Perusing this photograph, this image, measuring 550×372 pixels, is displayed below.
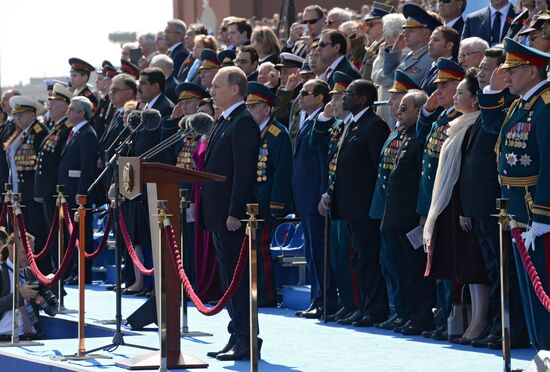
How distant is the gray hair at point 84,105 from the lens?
614 inches

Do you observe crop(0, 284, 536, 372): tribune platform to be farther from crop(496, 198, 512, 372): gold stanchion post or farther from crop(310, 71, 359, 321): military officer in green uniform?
crop(496, 198, 512, 372): gold stanchion post

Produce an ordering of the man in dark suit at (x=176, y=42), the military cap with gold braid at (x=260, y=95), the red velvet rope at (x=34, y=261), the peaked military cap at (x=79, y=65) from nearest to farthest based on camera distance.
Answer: the red velvet rope at (x=34, y=261) → the military cap with gold braid at (x=260, y=95) → the peaked military cap at (x=79, y=65) → the man in dark suit at (x=176, y=42)

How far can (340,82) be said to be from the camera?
1211 centimetres

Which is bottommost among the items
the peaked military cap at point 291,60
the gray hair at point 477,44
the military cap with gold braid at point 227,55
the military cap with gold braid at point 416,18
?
the gray hair at point 477,44

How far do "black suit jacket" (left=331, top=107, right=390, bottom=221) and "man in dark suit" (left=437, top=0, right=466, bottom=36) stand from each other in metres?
1.28

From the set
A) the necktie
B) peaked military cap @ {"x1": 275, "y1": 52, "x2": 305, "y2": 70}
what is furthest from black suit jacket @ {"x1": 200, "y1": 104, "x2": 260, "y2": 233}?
peaked military cap @ {"x1": 275, "y1": 52, "x2": 305, "y2": 70}

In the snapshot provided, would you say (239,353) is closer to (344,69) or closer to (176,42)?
(344,69)

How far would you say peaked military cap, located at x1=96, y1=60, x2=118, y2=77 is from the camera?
17.7 metres

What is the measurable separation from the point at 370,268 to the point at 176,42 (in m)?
6.72

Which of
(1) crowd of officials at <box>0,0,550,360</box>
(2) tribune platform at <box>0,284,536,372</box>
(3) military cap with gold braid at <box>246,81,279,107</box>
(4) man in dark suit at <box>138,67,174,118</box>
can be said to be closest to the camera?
(2) tribune platform at <box>0,284,536,372</box>

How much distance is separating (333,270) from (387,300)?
69 cm

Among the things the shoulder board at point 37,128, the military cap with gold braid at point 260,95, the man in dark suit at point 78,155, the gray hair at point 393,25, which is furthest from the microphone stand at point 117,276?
the shoulder board at point 37,128

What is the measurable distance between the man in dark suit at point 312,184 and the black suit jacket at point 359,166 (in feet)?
2.24

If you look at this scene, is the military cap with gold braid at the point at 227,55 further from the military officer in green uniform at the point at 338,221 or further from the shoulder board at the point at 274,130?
the military officer in green uniform at the point at 338,221
